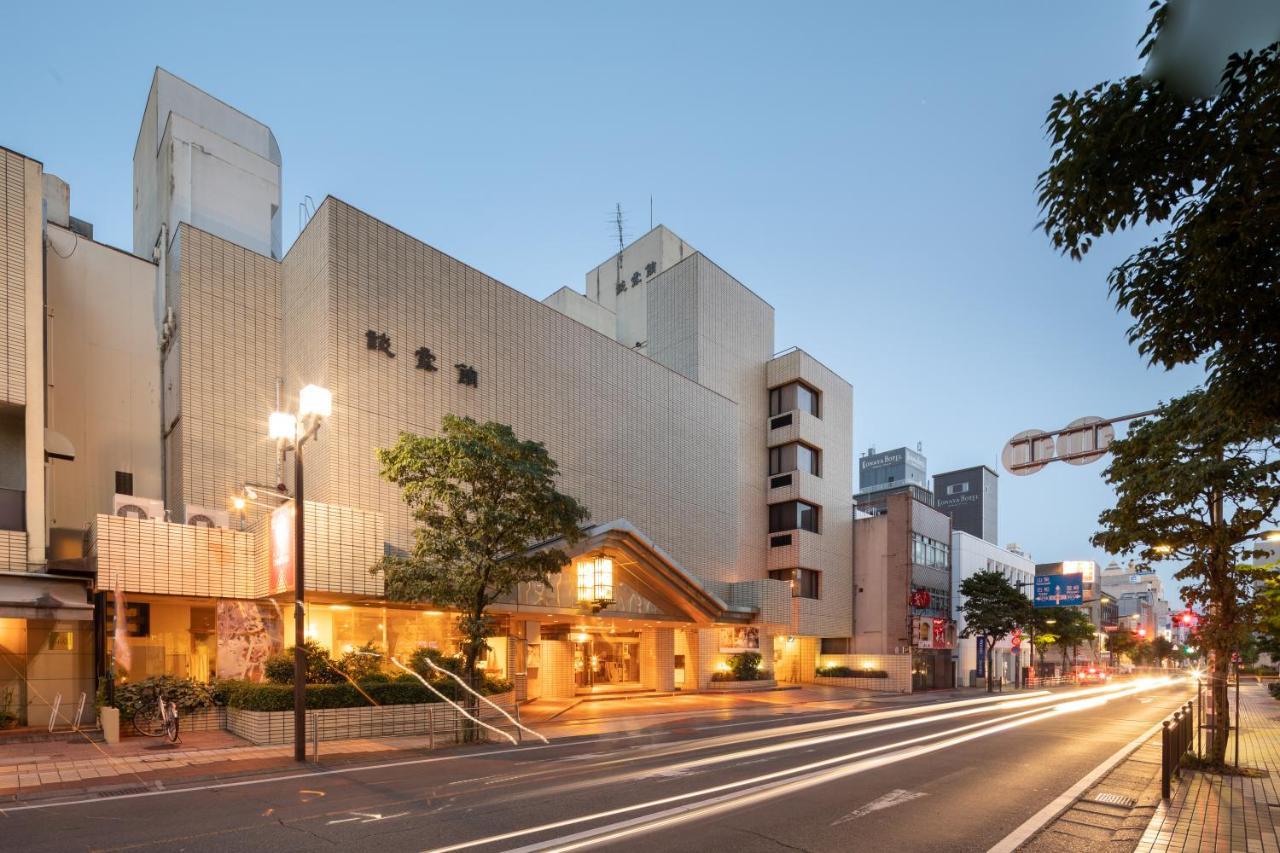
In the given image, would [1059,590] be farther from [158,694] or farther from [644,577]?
[158,694]

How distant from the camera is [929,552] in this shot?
183 ft

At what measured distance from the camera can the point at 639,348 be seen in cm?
5094

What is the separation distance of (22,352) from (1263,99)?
2573 cm

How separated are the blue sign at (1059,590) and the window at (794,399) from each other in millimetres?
18356

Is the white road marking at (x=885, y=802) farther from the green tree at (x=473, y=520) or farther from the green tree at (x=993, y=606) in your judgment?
the green tree at (x=993, y=606)

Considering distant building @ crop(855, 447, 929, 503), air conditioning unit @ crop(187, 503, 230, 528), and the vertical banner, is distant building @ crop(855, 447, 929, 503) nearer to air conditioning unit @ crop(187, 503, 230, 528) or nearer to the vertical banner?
air conditioning unit @ crop(187, 503, 230, 528)

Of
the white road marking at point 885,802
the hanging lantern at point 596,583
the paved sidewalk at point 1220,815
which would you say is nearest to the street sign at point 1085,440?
the paved sidewalk at point 1220,815

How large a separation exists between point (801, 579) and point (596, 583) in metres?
22.7

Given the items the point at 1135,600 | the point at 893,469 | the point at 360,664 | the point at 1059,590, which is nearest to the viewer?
the point at 360,664

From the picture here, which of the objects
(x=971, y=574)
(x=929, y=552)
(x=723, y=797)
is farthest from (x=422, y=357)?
(x=971, y=574)

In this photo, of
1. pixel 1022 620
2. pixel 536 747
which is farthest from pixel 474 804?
pixel 1022 620

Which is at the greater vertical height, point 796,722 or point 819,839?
point 819,839

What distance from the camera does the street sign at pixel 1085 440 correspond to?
41.9 ft

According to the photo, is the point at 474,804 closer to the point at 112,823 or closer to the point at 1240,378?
the point at 112,823
